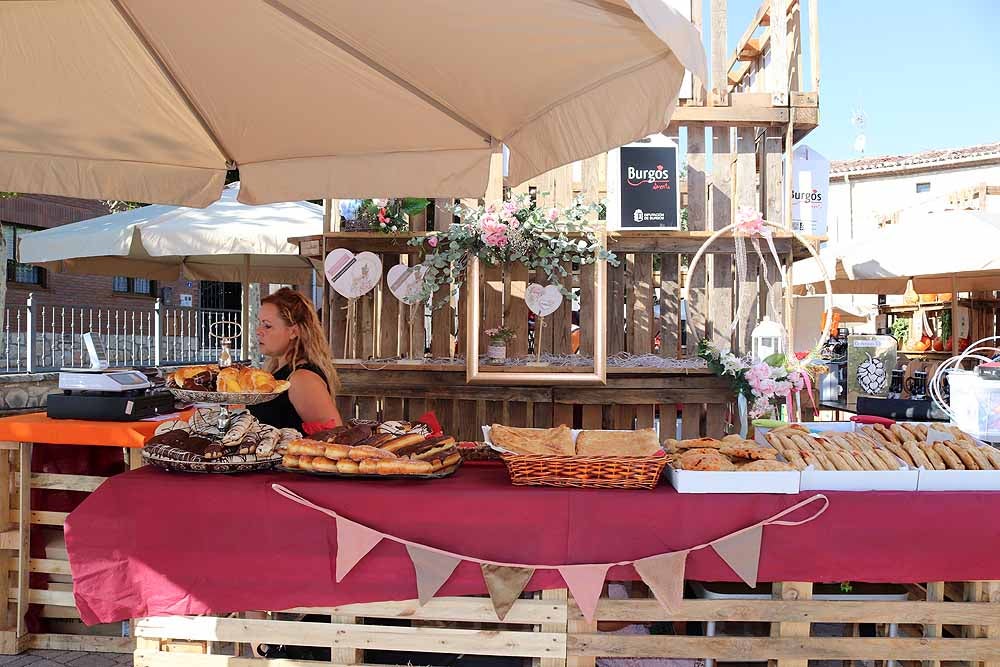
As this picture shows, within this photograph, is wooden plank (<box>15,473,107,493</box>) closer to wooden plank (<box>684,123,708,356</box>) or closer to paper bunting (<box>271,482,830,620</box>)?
paper bunting (<box>271,482,830,620</box>)

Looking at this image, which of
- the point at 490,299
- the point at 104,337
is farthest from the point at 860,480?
the point at 104,337

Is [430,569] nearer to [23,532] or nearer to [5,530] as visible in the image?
[23,532]

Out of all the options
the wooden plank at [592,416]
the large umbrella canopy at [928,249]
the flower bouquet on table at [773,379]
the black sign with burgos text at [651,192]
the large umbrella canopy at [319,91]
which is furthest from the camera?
the large umbrella canopy at [928,249]

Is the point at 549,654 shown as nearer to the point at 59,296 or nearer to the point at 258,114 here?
the point at 258,114

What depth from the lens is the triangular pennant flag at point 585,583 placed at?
2457 millimetres

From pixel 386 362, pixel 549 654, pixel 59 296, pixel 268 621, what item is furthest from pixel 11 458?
pixel 59 296

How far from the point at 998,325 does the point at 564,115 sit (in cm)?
1337

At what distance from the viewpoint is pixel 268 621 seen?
2.62 m

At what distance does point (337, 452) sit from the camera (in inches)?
104

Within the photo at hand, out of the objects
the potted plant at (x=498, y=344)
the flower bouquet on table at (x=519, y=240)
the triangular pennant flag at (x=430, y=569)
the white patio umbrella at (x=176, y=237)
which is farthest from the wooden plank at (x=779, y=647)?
the white patio umbrella at (x=176, y=237)

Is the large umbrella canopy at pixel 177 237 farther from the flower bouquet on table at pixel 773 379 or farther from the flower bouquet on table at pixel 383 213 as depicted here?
the flower bouquet on table at pixel 773 379

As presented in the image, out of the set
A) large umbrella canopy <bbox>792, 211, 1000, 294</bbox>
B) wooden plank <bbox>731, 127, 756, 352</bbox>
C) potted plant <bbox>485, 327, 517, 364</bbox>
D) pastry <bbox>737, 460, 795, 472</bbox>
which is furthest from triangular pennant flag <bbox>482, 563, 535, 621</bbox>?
large umbrella canopy <bbox>792, 211, 1000, 294</bbox>

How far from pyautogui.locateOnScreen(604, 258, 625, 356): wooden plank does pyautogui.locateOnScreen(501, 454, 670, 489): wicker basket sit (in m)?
3.22

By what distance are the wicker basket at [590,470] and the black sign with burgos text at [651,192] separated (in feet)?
10.5
